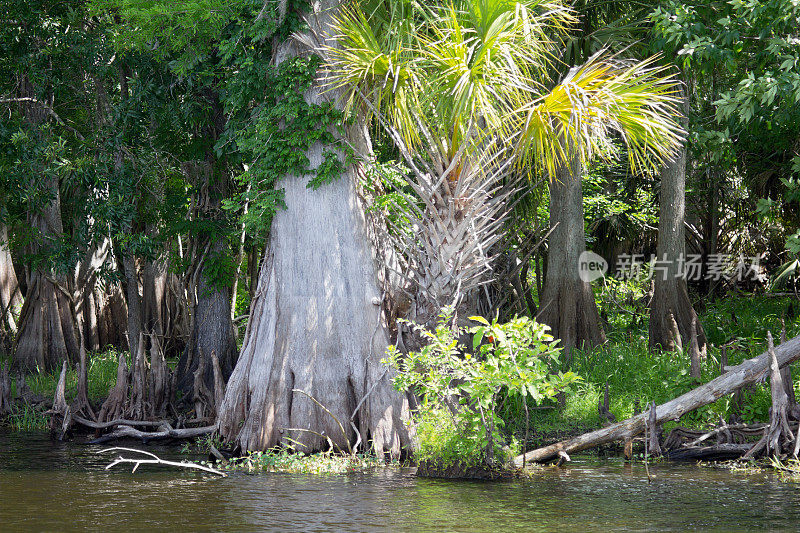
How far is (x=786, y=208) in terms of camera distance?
1803 cm

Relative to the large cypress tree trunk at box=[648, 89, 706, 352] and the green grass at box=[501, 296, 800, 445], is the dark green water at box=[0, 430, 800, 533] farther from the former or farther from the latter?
the large cypress tree trunk at box=[648, 89, 706, 352]

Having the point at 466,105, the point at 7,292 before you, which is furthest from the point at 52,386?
the point at 466,105

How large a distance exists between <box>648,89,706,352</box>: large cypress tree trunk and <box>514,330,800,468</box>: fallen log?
438cm

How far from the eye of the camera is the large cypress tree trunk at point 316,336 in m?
9.82

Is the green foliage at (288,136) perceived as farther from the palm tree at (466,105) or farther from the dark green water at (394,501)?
the dark green water at (394,501)

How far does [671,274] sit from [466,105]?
6.63 meters

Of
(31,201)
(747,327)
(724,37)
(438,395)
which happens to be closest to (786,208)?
(747,327)

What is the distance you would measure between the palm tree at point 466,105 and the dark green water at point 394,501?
235cm

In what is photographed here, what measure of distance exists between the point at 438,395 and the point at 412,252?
6.23 feet

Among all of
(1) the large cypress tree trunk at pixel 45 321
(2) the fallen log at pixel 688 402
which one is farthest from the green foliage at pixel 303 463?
(1) the large cypress tree trunk at pixel 45 321

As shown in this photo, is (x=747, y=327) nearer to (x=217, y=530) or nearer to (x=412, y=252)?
(x=412, y=252)

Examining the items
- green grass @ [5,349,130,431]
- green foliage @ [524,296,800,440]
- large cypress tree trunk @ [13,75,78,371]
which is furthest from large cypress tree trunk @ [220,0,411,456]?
large cypress tree trunk @ [13,75,78,371]

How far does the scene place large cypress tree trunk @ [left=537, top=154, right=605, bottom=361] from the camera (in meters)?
13.7

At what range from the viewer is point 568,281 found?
13.8m
